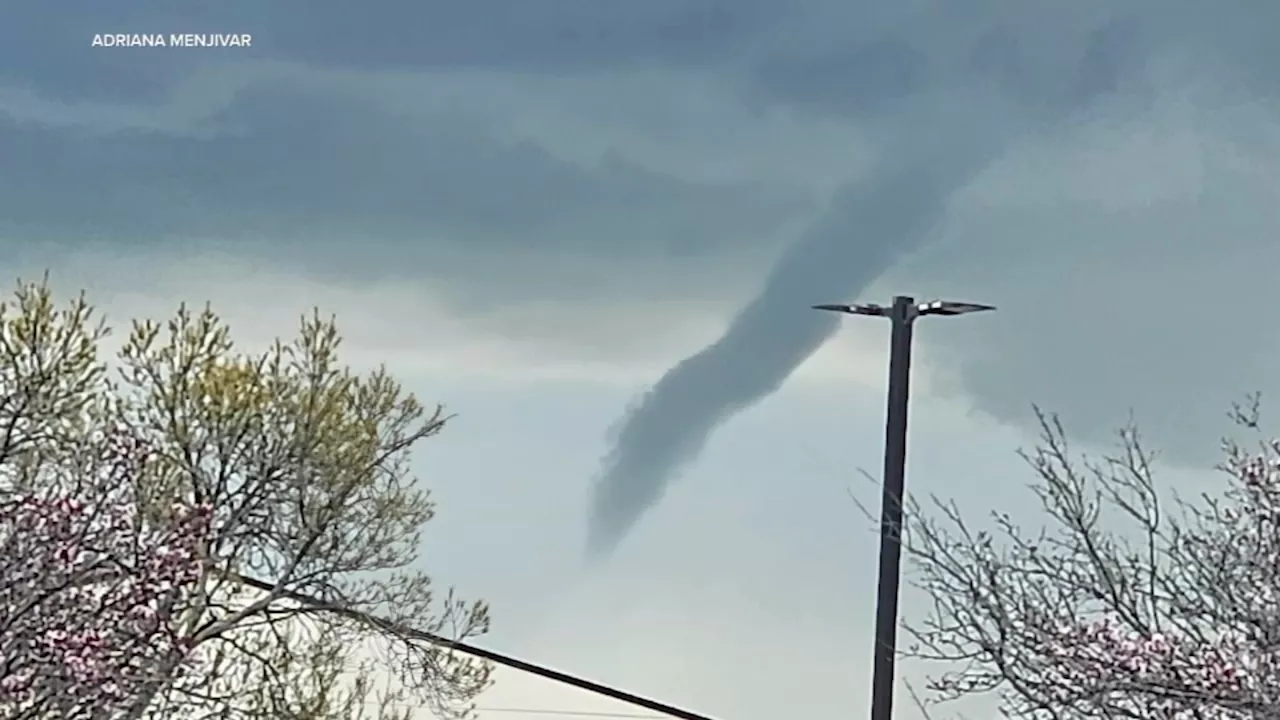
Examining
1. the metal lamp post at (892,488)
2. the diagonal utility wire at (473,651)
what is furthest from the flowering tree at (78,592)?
the diagonal utility wire at (473,651)

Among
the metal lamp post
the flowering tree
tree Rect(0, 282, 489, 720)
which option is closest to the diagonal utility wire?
tree Rect(0, 282, 489, 720)

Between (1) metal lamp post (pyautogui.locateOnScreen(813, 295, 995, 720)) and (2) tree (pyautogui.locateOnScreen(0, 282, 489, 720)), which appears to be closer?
(1) metal lamp post (pyautogui.locateOnScreen(813, 295, 995, 720))

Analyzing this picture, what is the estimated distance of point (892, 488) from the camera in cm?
537

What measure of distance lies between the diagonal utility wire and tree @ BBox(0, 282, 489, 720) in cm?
3

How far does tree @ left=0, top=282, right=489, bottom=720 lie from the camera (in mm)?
10852

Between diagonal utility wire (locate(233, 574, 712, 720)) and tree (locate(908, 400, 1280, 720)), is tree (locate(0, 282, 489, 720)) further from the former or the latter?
tree (locate(908, 400, 1280, 720))

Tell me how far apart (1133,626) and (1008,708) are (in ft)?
1.38

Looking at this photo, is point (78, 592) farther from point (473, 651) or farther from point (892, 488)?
point (473, 651)

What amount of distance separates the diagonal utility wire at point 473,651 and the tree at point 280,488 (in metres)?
0.03

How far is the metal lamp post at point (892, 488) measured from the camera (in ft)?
17.1

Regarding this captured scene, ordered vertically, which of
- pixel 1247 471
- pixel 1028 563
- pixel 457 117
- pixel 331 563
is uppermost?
pixel 457 117

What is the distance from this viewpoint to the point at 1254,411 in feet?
16.9

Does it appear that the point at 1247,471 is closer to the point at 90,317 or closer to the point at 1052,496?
the point at 1052,496

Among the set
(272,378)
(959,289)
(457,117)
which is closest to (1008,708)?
(959,289)
